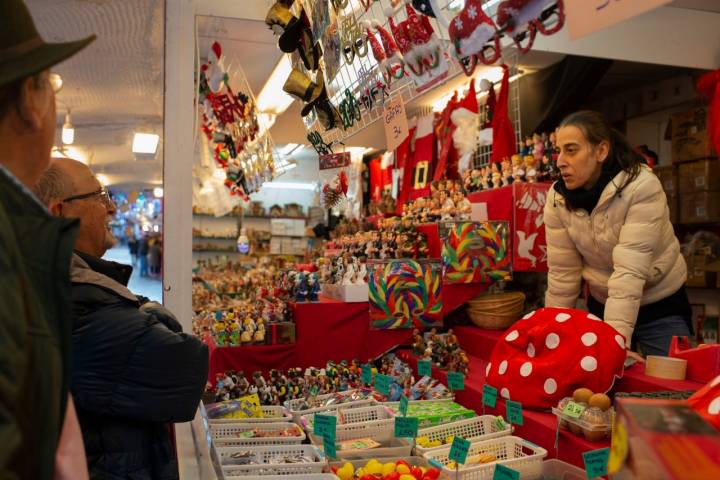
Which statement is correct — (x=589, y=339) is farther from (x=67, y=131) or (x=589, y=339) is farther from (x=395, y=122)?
(x=67, y=131)

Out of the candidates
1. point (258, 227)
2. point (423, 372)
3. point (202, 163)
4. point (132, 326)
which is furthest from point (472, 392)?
point (258, 227)

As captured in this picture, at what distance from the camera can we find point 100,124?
5059 millimetres

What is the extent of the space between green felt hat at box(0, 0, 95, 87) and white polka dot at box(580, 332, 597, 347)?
1.94 metres

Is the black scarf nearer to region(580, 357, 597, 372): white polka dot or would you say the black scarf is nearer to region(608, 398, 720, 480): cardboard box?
region(580, 357, 597, 372): white polka dot

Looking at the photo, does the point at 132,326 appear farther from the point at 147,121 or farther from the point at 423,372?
the point at 147,121

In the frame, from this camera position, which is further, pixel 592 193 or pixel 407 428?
pixel 592 193

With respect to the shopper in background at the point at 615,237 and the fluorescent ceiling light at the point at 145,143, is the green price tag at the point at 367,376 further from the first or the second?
the fluorescent ceiling light at the point at 145,143

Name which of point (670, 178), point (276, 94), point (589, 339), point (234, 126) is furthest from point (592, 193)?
point (276, 94)

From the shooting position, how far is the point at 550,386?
87.0 inches

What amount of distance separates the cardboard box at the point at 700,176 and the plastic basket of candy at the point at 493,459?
3.61 m

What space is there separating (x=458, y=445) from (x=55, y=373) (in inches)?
51.6

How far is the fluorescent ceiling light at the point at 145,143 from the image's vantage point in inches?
176

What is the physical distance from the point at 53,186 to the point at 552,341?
1.79 metres

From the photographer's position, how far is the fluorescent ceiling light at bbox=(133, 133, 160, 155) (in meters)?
4.47
